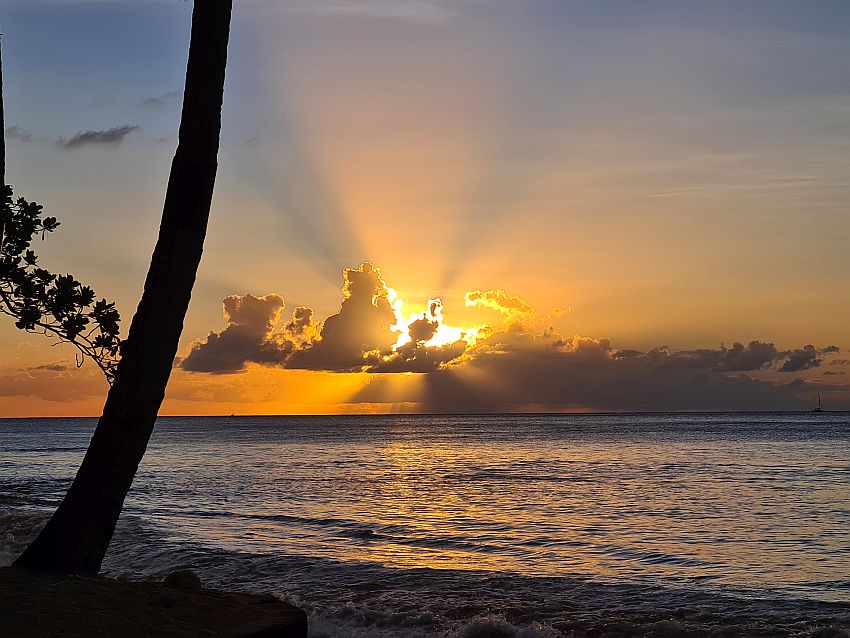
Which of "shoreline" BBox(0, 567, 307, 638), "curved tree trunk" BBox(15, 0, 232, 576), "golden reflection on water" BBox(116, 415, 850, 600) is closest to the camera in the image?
"shoreline" BBox(0, 567, 307, 638)

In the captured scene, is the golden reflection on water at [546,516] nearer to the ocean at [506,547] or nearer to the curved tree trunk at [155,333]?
the ocean at [506,547]

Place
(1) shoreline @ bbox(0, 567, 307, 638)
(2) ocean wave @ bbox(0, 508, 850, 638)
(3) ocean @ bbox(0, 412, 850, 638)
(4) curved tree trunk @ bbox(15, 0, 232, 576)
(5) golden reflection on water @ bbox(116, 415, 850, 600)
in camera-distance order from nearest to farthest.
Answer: (1) shoreline @ bbox(0, 567, 307, 638) → (4) curved tree trunk @ bbox(15, 0, 232, 576) → (2) ocean wave @ bbox(0, 508, 850, 638) → (3) ocean @ bbox(0, 412, 850, 638) → (5) golden reflection on water @ bbox(116, 415, 850, 600)

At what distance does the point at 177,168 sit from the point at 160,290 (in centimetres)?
99

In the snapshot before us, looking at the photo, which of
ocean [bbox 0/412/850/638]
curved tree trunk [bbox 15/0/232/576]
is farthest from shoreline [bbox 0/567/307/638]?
ocean [bbox 0/412/850/638]

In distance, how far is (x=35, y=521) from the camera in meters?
22.8

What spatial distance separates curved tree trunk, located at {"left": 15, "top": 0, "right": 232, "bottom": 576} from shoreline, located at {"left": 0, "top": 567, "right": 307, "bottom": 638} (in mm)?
307

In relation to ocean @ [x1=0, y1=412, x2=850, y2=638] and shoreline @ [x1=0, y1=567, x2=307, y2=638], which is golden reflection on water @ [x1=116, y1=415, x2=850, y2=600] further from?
shoreline @ [x1=0, y1=567, x2=307, y2=638]

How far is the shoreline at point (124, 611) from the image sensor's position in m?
5.35

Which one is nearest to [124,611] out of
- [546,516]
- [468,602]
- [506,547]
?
[468,602]

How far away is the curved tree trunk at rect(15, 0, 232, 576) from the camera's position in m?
6.34

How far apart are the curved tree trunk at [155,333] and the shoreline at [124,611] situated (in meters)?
0.31

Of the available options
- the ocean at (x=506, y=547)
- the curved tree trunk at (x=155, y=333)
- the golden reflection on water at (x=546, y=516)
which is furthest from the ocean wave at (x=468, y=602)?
the curved tree trunk at (x=155, y=333)

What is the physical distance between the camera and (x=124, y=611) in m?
5.73

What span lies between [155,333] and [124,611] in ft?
6.49
